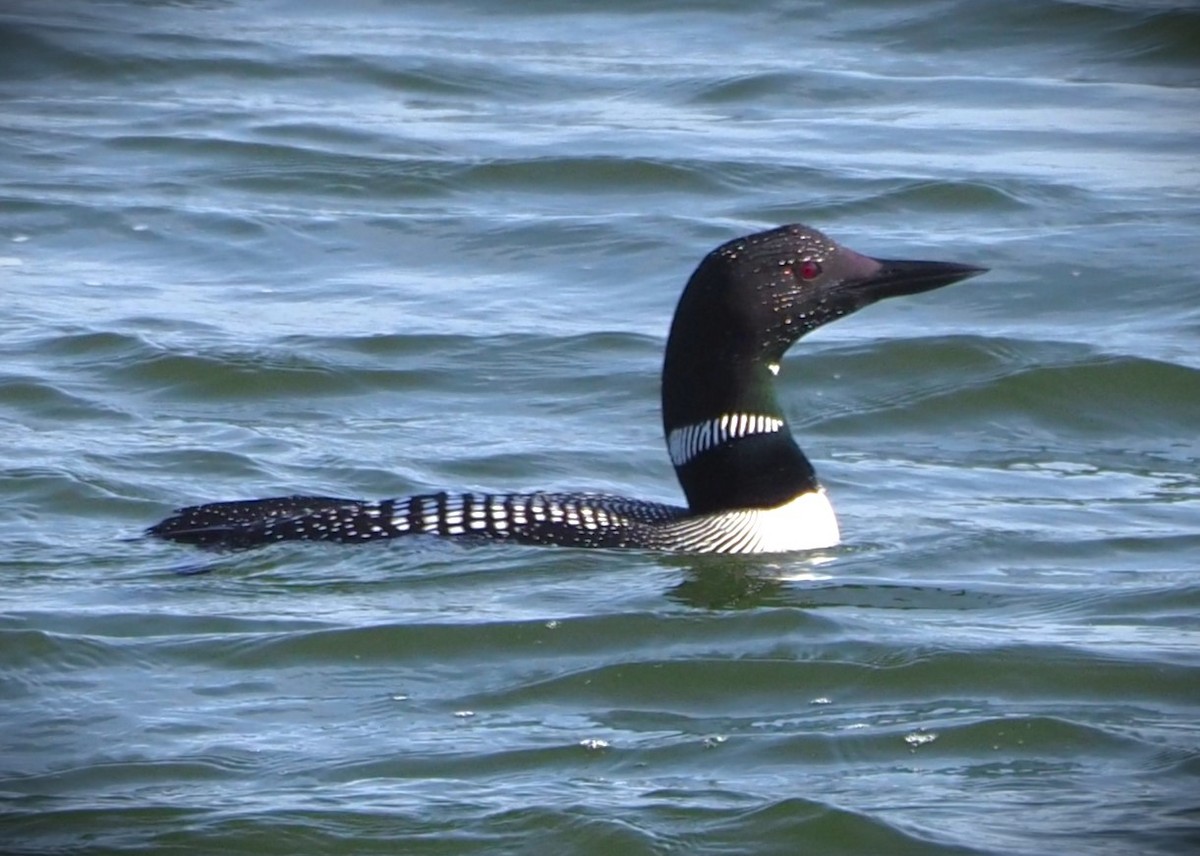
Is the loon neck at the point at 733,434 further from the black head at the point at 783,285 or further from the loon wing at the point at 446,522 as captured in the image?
the loon wing at the point at 446,522

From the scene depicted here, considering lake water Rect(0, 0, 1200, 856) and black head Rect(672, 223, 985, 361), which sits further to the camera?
black head Rect(672, 223, 985, 361)

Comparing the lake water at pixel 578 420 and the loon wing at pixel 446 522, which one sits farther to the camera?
the loon wing at pixel 446 522

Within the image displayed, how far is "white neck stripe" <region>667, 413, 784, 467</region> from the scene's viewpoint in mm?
5957

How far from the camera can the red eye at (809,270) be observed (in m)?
5.95

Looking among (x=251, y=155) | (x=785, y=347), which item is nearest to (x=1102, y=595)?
(x=785, y=347)

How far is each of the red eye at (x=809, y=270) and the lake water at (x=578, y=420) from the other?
0.68 metres

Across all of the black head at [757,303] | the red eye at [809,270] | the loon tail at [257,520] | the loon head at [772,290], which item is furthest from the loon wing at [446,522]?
the red eye at [809,270]

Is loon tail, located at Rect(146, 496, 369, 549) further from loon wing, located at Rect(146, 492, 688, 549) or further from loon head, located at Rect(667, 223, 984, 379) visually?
loon head, located at Rect(667, 223, 984, 379)

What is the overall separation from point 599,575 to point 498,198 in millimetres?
5013

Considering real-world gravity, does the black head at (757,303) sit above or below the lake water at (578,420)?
above

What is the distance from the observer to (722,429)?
5973 millimetres

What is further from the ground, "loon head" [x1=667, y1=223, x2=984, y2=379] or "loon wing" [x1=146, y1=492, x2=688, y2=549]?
"loon head" [x1=667, y1=223, x2=984, y2=379]

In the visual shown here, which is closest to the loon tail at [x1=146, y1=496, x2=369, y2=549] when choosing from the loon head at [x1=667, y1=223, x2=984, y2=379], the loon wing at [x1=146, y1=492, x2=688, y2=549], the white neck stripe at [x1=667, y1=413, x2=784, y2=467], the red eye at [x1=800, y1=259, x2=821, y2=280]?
the loon wing at [x1=146, y1=492, x2=688, y2=549]

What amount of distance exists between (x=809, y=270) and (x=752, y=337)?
214 mm
